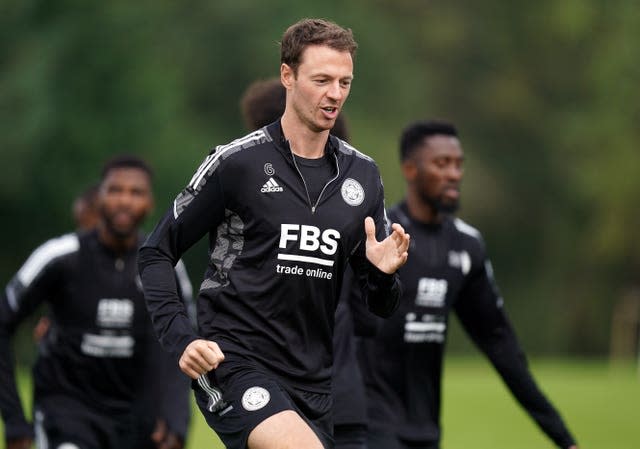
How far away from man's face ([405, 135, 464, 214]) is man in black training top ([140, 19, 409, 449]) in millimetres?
2280

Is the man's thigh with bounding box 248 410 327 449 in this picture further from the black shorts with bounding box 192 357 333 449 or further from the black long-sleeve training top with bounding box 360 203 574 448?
the black long-sleeve training top with bounding box 360 203 574 448

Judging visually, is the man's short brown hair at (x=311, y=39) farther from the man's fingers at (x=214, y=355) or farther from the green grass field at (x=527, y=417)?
the green grass field at (x=527, y=417)

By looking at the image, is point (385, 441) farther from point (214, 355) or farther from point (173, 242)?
point (214, 355)

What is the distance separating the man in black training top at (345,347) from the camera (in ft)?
24.3

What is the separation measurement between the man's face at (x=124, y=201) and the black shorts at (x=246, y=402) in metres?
3.33

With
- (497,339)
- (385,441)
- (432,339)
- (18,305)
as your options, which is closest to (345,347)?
(385,441)

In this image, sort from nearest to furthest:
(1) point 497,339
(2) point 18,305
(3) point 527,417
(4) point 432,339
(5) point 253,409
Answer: (5) point 253,409, (4) point 432,339, (1) point 497,339, (2) point 18,305, (3) point 527,417

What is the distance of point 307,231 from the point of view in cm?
625

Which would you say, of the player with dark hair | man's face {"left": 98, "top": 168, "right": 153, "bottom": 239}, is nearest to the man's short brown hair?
man's face {"left": 98, "top": 168, "right": 153, "bottom": 239}

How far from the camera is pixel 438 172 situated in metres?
8.77

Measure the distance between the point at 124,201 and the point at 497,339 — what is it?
2.64m

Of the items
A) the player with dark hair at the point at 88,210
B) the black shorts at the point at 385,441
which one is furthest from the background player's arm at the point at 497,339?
the player with dark hair at the point at 88,210

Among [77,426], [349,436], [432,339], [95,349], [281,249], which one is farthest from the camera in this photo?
[95,349]

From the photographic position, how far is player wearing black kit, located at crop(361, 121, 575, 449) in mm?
8219
